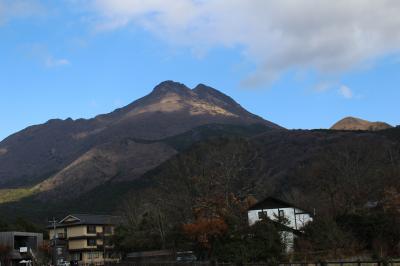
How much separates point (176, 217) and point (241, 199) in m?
11.5

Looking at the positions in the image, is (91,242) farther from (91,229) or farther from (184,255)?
(184,255)

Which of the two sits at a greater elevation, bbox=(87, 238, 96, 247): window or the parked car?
bbox=(87, 238, 96, 247): window

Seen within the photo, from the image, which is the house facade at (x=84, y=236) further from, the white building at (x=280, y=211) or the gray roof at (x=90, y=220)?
the white building at (x=280, y=211)

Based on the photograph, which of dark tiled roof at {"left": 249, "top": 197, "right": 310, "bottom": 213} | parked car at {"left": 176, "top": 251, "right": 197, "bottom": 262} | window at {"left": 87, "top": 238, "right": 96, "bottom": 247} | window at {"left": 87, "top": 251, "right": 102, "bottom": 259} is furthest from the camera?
window at {"left": 87, "top": 238, "right": 96, "bottom": 247}

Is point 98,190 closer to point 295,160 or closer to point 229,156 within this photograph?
point 295,160

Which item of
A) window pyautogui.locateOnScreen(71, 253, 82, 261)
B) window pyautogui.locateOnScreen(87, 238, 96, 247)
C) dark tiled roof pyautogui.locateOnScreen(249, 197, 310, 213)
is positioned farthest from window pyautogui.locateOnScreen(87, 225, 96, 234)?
dark tiled roof pyautogui.locateOnScreen(249, 197, 310, 213)

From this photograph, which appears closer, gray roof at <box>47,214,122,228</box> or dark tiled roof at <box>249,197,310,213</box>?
dark tiled roof at <box>249,197,310,213</box>

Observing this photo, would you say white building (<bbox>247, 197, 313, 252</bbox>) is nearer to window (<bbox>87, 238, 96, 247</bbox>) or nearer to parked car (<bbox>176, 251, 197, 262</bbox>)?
parked car (<bbox>176, 251, 197, 262</bbox>)

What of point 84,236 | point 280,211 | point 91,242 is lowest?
point 91,242

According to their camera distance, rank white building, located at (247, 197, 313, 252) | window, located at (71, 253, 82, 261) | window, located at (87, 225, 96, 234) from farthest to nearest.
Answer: window, located at (87, 225, 96, 234) → window, located at (71, 253, 82, 261) → white building, located at (247, 197, 313, 252)

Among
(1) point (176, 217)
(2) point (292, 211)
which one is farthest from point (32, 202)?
(2) point (292, 211)

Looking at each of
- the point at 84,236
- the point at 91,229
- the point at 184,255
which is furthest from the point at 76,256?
the point at 184,255

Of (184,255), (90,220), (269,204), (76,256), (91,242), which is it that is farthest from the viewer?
(90,220)

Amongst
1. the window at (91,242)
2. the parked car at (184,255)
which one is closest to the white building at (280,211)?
the parked car at (184,255)
